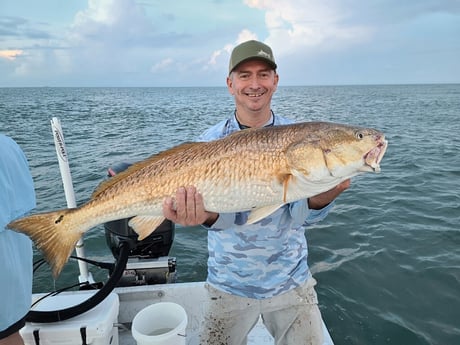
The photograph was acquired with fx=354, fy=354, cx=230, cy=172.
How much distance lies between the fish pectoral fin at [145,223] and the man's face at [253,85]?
4.39 ft

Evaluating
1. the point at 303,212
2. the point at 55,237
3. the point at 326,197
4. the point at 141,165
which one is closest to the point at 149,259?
the point at 55,237

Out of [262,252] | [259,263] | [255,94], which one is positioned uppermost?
[255,94]

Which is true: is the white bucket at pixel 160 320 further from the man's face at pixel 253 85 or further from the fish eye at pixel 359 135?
the fish eye at pixel 359 135

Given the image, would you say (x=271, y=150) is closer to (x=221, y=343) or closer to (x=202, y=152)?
(x=202, y=152)

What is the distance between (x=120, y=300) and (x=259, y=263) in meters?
2.05

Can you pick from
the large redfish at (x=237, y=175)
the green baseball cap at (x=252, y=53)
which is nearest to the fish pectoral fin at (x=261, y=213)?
the large redfish at (x=237, y=175)

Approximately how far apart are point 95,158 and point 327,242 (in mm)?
11210

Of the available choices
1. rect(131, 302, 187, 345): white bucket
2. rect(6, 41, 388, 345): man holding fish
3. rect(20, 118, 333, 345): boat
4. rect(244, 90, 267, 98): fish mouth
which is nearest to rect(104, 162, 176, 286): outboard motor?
rect(20, 118, 333, 345): boat

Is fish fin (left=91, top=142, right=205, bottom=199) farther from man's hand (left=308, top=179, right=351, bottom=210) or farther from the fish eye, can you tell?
the fish eye

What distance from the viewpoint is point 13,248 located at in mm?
2717

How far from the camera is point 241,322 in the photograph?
3379 mm

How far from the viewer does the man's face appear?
334 cm

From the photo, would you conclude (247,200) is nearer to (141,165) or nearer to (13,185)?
(141,165)

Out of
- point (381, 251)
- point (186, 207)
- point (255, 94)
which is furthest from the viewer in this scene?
point (381, 251)
